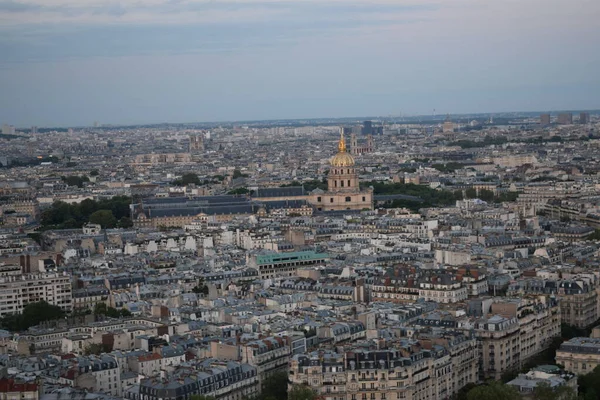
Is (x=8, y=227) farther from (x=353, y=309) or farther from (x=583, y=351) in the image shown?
(x=583, y=351)

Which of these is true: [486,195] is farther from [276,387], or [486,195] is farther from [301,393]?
[301,393]

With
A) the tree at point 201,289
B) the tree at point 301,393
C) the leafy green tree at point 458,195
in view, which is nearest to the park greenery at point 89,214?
the leafy green tree at point 458,195

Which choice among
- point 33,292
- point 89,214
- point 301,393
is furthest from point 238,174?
point 301,393

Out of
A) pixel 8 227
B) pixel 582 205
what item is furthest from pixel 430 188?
pixel 8 227

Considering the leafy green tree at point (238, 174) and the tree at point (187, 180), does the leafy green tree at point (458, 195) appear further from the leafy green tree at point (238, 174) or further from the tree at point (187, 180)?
the leafy green tree at point (238, 174)

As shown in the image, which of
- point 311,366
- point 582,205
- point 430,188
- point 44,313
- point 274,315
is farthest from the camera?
point 430,188

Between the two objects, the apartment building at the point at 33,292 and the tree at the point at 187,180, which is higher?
the apartment building at the point at 33,292
